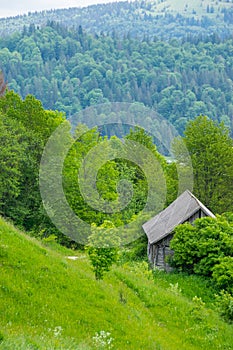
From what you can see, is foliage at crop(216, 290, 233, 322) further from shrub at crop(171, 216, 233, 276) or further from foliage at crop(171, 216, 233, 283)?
shrub at crop(171, 216, 233, 276)

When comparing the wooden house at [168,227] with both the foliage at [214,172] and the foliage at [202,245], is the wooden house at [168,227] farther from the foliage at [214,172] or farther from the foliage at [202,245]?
the foliage at [214,172]

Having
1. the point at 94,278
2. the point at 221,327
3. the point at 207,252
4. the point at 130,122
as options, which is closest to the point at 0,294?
the point at 94,278

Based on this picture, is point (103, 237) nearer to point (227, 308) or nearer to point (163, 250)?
point (227, 308)

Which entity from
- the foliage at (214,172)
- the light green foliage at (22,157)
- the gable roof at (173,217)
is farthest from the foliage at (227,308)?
the foliage at (214,172)

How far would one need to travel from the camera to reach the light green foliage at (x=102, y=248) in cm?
2091

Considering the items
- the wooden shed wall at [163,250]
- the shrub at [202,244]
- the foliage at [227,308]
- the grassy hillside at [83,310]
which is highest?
the grassy hillside at [83,310]

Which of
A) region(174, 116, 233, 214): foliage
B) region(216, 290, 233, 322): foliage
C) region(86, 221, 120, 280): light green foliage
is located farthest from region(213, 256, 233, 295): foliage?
region(174, 116, 233, 214): foliage

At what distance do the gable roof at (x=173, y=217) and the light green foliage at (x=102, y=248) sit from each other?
17.2 m

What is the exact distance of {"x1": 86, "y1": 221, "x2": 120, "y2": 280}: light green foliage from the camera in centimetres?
2091

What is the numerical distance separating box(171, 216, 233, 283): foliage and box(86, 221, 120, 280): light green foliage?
11615 millimetres

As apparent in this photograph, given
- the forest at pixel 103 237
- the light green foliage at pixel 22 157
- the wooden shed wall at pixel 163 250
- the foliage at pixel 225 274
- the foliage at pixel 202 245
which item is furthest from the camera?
the light green foliage at pixel 22 157

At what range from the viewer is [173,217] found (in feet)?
132

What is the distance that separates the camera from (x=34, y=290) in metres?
18.0

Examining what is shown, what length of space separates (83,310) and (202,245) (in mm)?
16536
